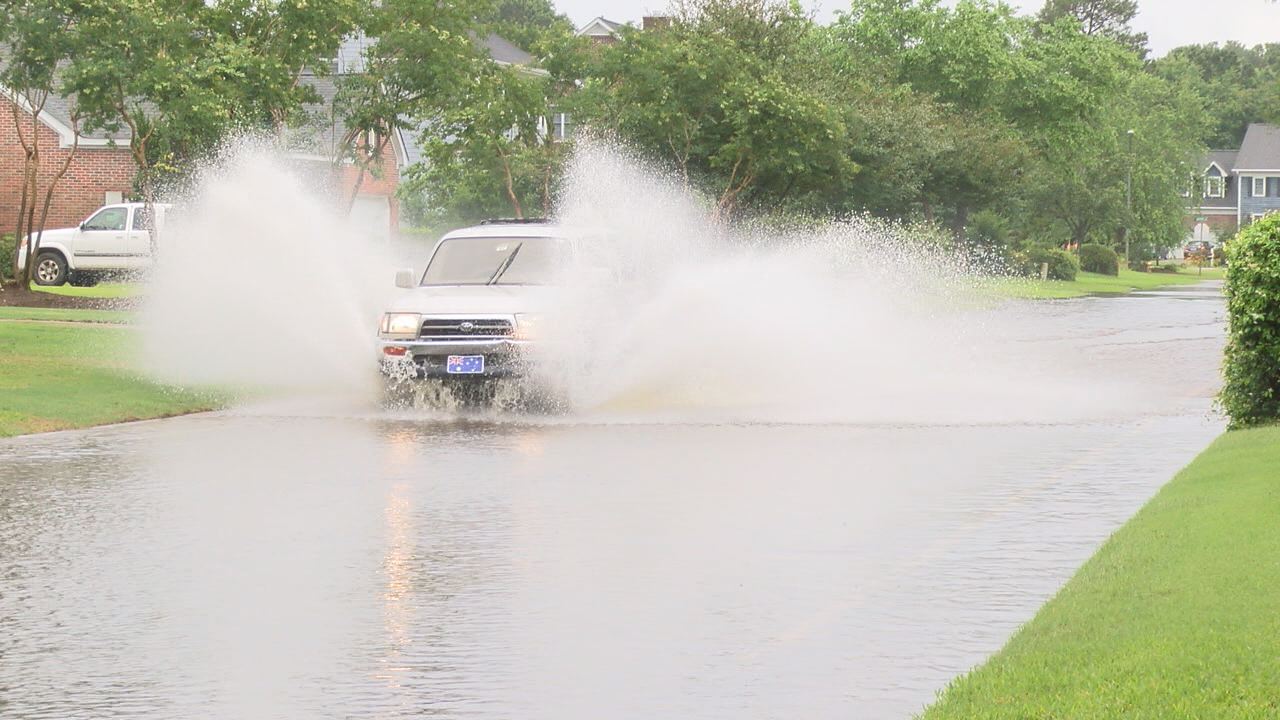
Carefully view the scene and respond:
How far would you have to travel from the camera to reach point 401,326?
19.7m

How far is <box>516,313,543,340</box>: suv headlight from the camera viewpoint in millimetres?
19344

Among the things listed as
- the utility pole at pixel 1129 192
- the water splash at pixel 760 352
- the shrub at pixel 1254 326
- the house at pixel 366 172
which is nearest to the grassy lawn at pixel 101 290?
the house at pixel 366 172

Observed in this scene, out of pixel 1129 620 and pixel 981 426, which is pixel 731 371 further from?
pixel 1129 620

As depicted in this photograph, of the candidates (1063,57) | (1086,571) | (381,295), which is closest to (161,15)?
(381,295)

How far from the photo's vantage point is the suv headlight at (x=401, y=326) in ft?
64.3

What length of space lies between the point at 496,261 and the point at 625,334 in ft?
5.15

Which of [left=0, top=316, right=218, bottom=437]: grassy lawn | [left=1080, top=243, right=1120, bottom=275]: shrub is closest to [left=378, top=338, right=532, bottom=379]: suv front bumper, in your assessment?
[left=0, top=316, right=218, bottom=437]: grassy lawn

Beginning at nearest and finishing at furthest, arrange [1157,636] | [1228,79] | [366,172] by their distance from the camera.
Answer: [1157,636]
[366,172]
[1228,79]

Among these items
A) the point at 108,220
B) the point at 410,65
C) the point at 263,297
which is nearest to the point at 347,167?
the point at 108,220

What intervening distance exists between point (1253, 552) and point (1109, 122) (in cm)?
8738

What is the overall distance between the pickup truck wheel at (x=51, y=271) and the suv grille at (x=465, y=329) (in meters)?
25.6

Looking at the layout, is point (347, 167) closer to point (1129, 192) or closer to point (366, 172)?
point (366, 172)

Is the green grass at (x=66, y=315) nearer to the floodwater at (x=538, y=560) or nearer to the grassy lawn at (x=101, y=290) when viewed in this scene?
the grassy lawn at (x=101, y=290)

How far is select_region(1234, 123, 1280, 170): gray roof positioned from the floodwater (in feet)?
420
